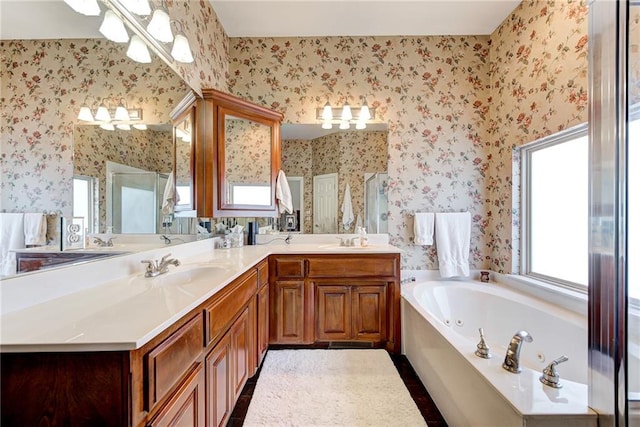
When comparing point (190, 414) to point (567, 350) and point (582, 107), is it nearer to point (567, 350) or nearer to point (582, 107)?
point (567, 350)

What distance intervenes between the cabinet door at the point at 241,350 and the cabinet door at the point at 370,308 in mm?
889

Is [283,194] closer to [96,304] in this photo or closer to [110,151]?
[110,151]

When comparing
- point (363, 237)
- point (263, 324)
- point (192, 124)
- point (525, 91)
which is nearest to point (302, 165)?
point (363, 237)

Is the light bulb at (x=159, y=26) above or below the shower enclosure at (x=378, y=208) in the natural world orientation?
above

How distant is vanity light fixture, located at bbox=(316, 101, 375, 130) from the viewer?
8.70 ft

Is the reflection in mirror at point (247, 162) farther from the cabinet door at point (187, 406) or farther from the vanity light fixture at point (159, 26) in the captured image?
the cabinet door at point (187, 406)

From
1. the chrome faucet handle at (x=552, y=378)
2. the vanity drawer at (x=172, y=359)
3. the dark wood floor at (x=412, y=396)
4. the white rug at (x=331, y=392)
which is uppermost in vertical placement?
the vanity drawer at (x=172, y=359)

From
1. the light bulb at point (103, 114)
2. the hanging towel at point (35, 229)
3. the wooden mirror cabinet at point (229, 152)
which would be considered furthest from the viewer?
the wooden mirror cabinet at point (229, 152)

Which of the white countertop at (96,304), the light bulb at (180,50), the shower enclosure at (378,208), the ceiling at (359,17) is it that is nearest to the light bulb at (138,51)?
the light bulb at (180,50)

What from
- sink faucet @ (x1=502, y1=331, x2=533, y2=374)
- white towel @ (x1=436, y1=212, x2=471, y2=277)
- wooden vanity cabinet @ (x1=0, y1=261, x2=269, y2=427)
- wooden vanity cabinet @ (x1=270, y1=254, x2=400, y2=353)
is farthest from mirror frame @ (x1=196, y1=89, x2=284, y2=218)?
sink faucet @ (x1=502, y1=331, x2=533, y2=374)

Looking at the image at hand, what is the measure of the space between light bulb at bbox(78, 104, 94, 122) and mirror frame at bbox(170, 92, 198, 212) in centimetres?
Answer: 61

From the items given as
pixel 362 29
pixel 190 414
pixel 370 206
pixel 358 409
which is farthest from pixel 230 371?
pixel 362 29

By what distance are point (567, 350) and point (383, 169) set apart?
185cm

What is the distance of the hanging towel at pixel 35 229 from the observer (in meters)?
0.91
